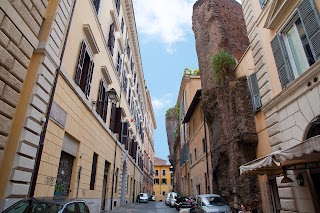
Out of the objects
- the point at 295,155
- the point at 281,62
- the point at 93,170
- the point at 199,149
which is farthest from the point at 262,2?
the point at 199,149

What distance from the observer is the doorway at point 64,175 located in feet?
27.8

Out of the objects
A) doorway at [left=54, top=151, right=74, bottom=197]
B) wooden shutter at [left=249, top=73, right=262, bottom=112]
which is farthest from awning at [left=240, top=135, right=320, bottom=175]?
doorway at [left=54, top=151, right=74, bottom=197]

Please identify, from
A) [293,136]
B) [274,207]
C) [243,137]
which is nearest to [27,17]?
[293,136]

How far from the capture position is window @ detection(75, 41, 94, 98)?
9.74 meters

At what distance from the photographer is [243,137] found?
36.7 ft

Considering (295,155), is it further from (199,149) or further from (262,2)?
(199,149)

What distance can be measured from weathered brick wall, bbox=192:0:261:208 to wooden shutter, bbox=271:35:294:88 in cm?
378

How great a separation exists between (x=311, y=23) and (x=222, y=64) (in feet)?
25.2

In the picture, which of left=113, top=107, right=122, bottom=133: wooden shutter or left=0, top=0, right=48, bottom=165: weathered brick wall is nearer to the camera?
left=0, top=0, right=48, bottom=165: weathered brick wall

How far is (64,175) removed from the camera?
895 centimetres

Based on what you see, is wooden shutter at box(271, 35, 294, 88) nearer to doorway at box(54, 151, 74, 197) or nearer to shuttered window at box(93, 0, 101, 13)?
doorway at box(54, 151, 74, 197)

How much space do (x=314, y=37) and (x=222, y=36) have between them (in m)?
9.59

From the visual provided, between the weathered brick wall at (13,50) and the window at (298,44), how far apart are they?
7.64m

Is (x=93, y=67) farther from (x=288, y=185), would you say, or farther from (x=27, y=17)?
(x=288, y=185)
